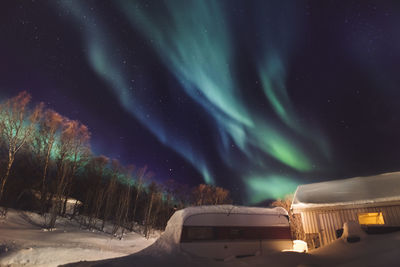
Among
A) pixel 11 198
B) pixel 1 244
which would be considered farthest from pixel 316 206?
pixel 11 198

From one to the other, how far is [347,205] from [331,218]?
1228mm

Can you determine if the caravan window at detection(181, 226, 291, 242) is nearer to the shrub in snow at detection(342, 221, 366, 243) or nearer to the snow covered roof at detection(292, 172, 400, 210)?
the shrub in snow at detection(342, 221, 366, 243)

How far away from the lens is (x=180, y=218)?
357 inches

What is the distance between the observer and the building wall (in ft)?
39.0

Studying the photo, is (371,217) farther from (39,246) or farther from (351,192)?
(39,246)

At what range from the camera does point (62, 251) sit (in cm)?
1262

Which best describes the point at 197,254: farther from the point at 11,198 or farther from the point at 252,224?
the point at 11,198

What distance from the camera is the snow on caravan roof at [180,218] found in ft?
27.5

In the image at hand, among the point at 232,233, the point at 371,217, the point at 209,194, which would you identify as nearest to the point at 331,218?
the point at 371,217

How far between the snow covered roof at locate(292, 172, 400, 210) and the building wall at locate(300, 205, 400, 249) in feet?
1.35

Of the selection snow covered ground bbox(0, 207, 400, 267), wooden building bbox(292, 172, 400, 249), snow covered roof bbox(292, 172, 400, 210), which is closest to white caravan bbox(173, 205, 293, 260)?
snow covered ground bbox(0, 207, 400, 267)

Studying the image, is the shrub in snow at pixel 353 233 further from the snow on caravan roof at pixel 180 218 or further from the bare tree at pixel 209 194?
the bare tree at pixel 209 194

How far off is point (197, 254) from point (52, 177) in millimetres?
26828

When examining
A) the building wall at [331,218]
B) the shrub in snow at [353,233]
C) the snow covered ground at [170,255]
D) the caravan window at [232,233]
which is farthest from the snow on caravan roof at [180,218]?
the building wall at [331,218]
